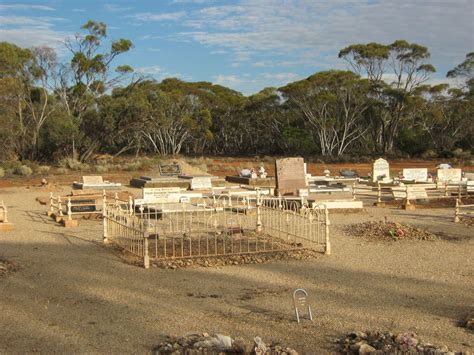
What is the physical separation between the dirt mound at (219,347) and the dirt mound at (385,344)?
624mm

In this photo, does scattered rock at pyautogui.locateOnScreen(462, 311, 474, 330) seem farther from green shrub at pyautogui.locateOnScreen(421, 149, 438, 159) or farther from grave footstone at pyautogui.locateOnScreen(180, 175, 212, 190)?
green shrub at pyautogui.locateOnScreen(421, 149, 438, 159)

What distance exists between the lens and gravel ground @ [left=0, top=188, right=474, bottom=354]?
6543mm

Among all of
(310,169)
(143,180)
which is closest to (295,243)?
(143,180)

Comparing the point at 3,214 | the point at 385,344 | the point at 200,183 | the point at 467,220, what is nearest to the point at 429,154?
the point at 200,183

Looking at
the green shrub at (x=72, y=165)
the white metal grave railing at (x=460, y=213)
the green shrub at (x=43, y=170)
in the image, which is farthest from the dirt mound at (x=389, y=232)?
the green shrub at (x=72, y=165)

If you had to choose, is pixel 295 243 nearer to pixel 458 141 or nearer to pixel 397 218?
pixel 397 218

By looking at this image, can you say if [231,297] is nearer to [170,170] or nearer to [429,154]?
[170,170]

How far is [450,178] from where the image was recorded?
28078 mm

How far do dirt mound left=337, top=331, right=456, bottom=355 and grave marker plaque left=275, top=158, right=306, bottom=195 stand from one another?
609 inches

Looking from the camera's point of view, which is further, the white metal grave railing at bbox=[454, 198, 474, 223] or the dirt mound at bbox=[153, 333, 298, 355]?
the white metal grave railing at bbox=[454, 198, 474, 223]

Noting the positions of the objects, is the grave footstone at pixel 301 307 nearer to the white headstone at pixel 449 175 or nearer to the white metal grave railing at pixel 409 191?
the white metal grave railing at pixel 409 191

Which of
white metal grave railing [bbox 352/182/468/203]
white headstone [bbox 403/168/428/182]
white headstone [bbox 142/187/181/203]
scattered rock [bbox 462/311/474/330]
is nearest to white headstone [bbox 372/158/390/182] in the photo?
white headstone [bbox 403/168/428/182]

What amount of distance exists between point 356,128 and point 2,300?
58.0 metres

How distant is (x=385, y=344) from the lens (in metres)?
5.77
